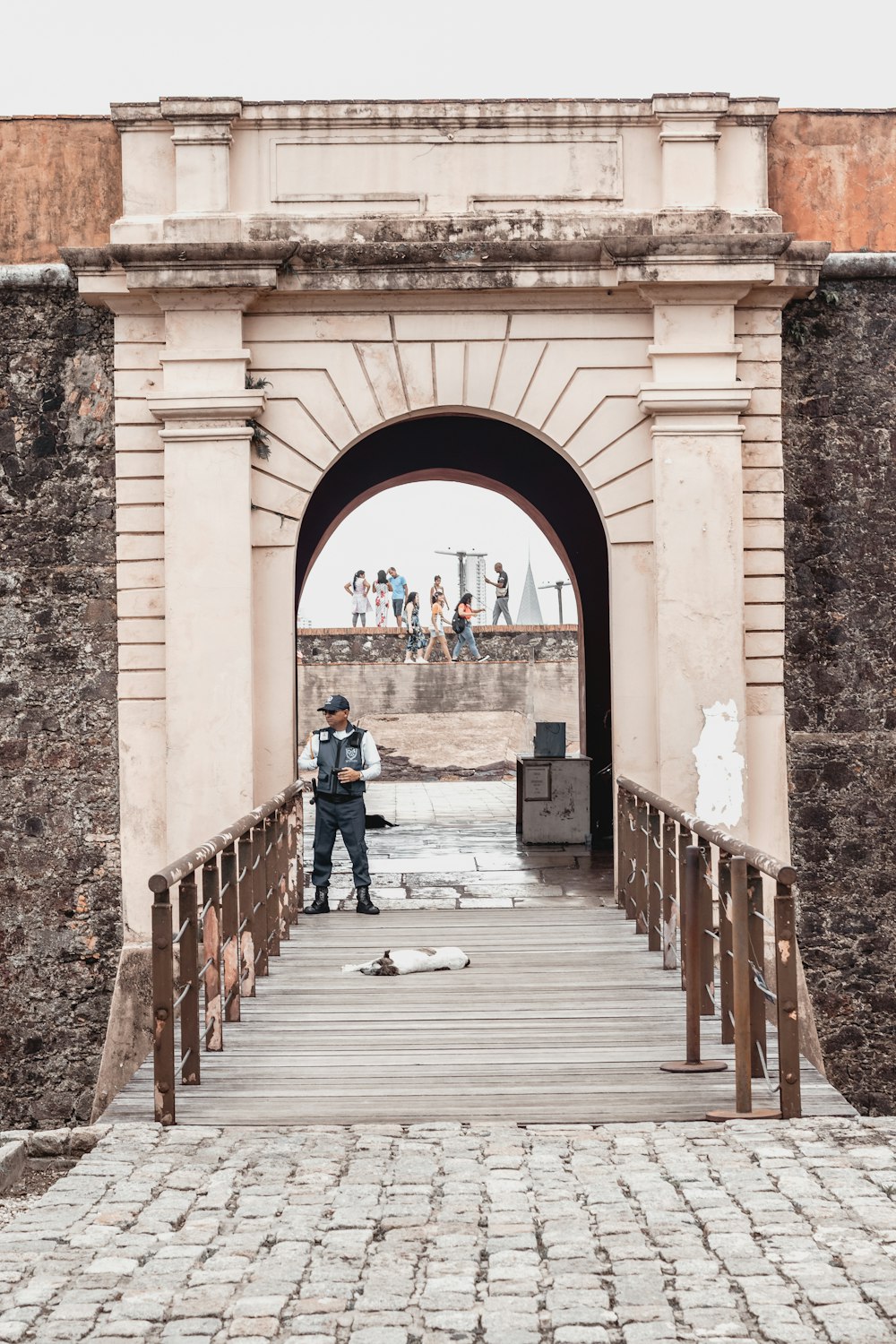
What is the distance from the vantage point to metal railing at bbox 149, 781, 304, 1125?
4.64 meters

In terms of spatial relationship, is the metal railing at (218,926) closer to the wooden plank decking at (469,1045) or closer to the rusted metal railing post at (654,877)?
the wooden plank decking at (469,1045)

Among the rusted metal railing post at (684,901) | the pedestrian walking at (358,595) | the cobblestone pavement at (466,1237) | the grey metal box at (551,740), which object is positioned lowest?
the cobblestone pavement at (466,1237)

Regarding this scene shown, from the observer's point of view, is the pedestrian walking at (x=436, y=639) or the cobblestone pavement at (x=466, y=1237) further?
the pedestrian walking at (x=436, y=639)

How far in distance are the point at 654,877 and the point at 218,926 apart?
2459 mm

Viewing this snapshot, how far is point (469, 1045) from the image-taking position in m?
5.45

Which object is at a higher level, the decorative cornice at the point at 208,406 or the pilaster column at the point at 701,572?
the decorative cornice at the point at 208,406

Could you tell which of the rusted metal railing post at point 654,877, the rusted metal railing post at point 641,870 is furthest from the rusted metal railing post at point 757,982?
the rusted metal railing post at point 641,870

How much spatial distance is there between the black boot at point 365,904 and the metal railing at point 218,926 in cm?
36

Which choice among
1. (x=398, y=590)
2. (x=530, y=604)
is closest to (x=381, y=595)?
(x=398, y=590)

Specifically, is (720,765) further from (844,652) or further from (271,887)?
(271,887)

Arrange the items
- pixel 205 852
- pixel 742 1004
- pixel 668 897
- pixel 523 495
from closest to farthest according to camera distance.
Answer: pixel 742 1004 < pixel 205 852 < pixel 668 897 < pixel 523 495

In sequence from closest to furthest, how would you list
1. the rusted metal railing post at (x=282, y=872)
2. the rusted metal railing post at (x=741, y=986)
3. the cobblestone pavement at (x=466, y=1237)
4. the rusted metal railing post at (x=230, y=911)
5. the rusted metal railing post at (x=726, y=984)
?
1. the cobblestone pavement at (x=466, y=1237)
2. the rusted metal railing post at (x=741, y=986)
3. the rusted metal railing post at (x=726, y=984)
4. the rusted metal railing post at (x=230, y=911)
5. the rusted metal railing post at (x=282, y=872)

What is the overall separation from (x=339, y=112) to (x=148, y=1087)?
5527 millimetres

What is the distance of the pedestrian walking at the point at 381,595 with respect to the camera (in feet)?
85.2
